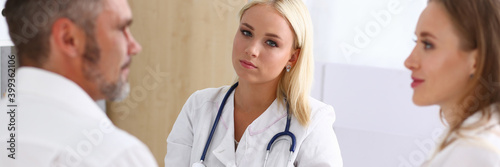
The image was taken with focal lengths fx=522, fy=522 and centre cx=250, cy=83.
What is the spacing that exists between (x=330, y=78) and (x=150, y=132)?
0.71m

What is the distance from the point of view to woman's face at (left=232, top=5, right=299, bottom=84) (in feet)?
4.02

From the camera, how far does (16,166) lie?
60 centimetres

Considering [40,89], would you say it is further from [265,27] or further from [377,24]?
[377,24]

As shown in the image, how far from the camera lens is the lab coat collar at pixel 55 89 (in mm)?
595

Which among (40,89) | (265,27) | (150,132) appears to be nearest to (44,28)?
(40,89)

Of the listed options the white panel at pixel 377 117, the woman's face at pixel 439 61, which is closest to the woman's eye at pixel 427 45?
the woman's face at pixel 439 61

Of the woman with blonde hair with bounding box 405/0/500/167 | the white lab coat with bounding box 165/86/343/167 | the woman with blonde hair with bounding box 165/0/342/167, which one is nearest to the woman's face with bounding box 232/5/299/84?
the woman with blonde hair with bounding box 165/0/342/167

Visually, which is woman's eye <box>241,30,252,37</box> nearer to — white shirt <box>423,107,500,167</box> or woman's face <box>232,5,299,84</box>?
woman's face <box>232,5,299,84</box>

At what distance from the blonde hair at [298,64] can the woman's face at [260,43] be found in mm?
18

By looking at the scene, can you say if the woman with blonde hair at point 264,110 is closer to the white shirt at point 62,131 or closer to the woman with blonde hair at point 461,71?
the woman with blonde hair at point 461,71

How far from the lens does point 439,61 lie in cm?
78

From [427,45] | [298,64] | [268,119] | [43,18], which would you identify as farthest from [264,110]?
[43,18]

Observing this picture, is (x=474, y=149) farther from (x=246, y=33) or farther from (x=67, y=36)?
(x=246, y=33)

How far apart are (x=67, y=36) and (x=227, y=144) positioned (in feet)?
2.38
